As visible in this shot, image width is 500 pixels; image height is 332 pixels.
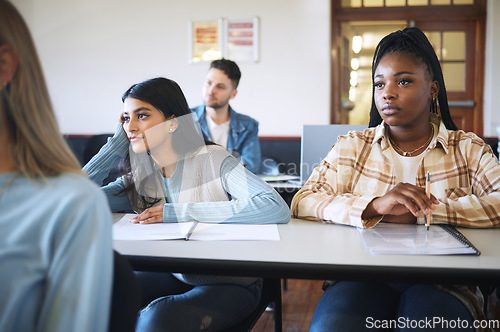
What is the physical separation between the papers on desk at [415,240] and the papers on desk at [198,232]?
253 millimetres

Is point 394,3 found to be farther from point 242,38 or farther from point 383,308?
point 383,308

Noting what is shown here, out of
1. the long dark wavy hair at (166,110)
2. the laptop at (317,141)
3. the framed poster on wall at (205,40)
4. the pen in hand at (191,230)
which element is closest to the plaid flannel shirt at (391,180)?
the pen in hand at (191,230)

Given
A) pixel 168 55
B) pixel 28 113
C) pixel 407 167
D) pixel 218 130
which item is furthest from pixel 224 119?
pixel 28 113

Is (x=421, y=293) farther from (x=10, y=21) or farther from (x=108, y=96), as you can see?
(x=108, y=96)

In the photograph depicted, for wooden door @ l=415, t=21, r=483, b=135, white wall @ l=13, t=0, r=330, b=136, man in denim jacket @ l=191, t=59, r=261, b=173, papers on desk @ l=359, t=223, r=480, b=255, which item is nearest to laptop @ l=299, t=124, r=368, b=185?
papers on desk @ l=359, t=223, r=480, b=255

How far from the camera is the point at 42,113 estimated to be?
2.61 ft

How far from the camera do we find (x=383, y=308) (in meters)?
1.19

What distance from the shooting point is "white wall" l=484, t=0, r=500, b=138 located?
457 centimetres

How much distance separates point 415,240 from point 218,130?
255 cm

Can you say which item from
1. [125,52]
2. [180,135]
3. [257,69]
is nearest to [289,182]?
[180,135]

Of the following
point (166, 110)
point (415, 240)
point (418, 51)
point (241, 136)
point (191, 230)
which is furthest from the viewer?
point (241, 136)

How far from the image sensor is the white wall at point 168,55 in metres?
4.73

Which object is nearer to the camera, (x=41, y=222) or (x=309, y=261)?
(x=41, y=222)

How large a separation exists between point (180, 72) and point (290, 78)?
1144 mm
